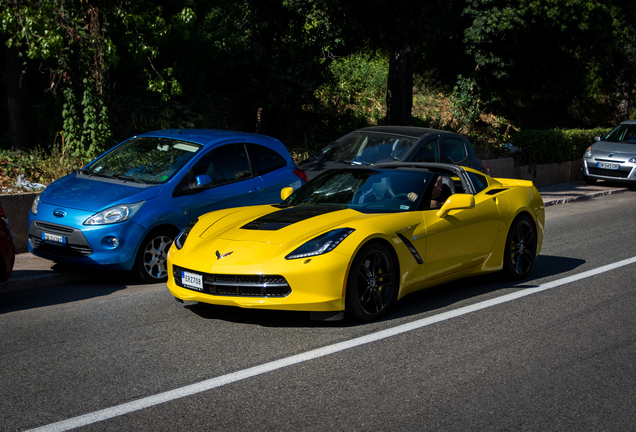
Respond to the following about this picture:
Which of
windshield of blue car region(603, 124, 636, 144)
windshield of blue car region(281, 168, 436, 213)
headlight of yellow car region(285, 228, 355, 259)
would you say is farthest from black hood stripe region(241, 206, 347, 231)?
windshield of blue car region(603, 124, 636, 144)

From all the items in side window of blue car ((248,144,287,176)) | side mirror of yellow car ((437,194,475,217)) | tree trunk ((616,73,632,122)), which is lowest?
side mirror of yellow car ((437,194,475,217))

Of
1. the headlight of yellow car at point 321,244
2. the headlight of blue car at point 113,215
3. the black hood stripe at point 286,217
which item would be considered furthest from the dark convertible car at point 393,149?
the headlight of yellow car at point 321,244

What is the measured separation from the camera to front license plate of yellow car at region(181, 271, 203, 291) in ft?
20.8

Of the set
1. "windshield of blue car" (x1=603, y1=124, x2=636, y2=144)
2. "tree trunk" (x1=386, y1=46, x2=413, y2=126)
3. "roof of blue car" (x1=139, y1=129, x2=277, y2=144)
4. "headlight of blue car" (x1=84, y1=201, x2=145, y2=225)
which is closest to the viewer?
"headlight of blue car" (x1=84, y1=201, x2=145, y2=225)

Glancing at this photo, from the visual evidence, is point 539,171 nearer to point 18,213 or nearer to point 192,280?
point 18,213

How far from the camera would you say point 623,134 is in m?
21.1

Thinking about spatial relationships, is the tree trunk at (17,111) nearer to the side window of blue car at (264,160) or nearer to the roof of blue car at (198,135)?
the roof of blue car at (198,135)

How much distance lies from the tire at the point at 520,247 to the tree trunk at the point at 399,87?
12.2 meters

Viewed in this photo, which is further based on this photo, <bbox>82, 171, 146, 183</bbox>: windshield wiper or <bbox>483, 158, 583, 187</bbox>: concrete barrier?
<bbox>483, 158, 583, 187</bbox>: concrete barrier

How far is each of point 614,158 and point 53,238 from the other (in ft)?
52.6

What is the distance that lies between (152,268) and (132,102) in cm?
872

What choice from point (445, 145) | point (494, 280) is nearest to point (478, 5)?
point (445, 145)

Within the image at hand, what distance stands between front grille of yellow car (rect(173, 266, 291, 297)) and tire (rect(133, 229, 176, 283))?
7.25 feet

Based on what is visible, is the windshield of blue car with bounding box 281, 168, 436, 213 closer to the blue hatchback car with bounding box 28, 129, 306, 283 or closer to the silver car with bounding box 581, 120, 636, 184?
the blue hatchback car with bounding box 28, 129, 306, 283
